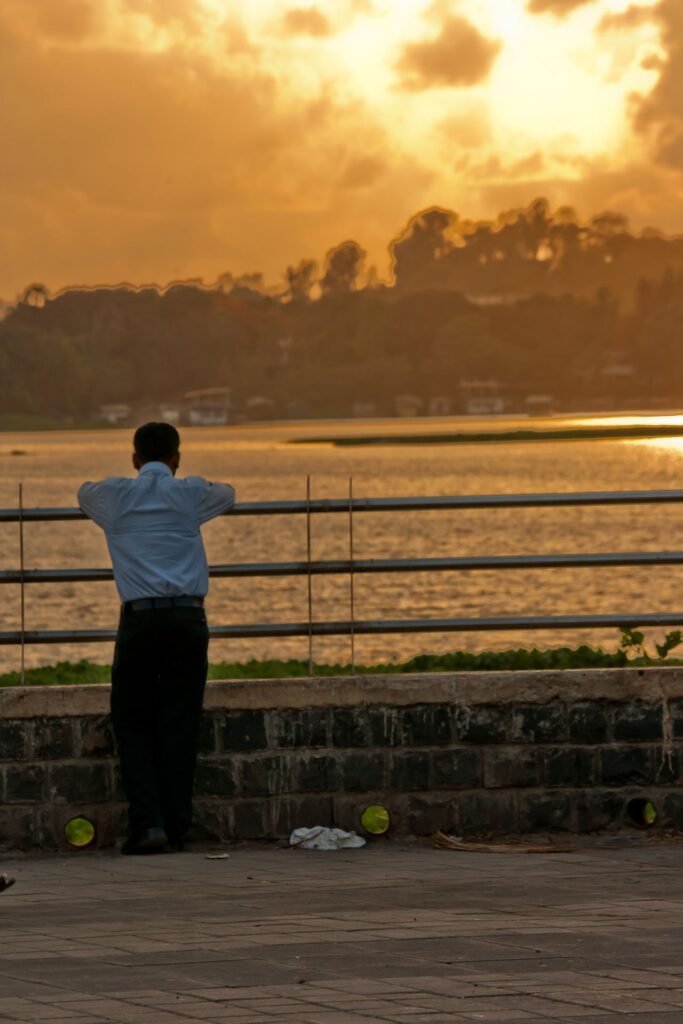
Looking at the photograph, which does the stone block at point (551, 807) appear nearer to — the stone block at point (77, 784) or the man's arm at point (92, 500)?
the stone block at point (77, 784)

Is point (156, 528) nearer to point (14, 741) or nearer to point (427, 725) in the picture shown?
point (14, 741)

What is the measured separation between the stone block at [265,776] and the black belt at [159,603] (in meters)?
0.91

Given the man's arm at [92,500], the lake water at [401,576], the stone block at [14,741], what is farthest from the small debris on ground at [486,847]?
the lake water at [401,576]

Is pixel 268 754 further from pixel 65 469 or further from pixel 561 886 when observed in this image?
pixel 65 469

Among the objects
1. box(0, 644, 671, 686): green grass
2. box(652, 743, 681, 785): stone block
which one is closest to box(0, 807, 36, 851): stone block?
box(0, 644, 671, 686): green grass

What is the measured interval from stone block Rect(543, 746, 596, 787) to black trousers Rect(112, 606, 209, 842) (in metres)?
1.60

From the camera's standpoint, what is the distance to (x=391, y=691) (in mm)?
8797

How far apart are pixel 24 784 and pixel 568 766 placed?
236 centimetres

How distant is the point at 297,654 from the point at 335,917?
99.6 feet

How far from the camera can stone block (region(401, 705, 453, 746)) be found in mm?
8805

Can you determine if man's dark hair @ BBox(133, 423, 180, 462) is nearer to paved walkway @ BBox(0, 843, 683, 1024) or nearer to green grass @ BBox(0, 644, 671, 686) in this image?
green grass @ BBox(0, 644, 671, 686)

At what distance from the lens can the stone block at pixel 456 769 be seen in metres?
8.83

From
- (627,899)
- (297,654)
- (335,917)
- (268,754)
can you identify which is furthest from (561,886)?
(297,654)

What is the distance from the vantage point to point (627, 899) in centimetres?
711
